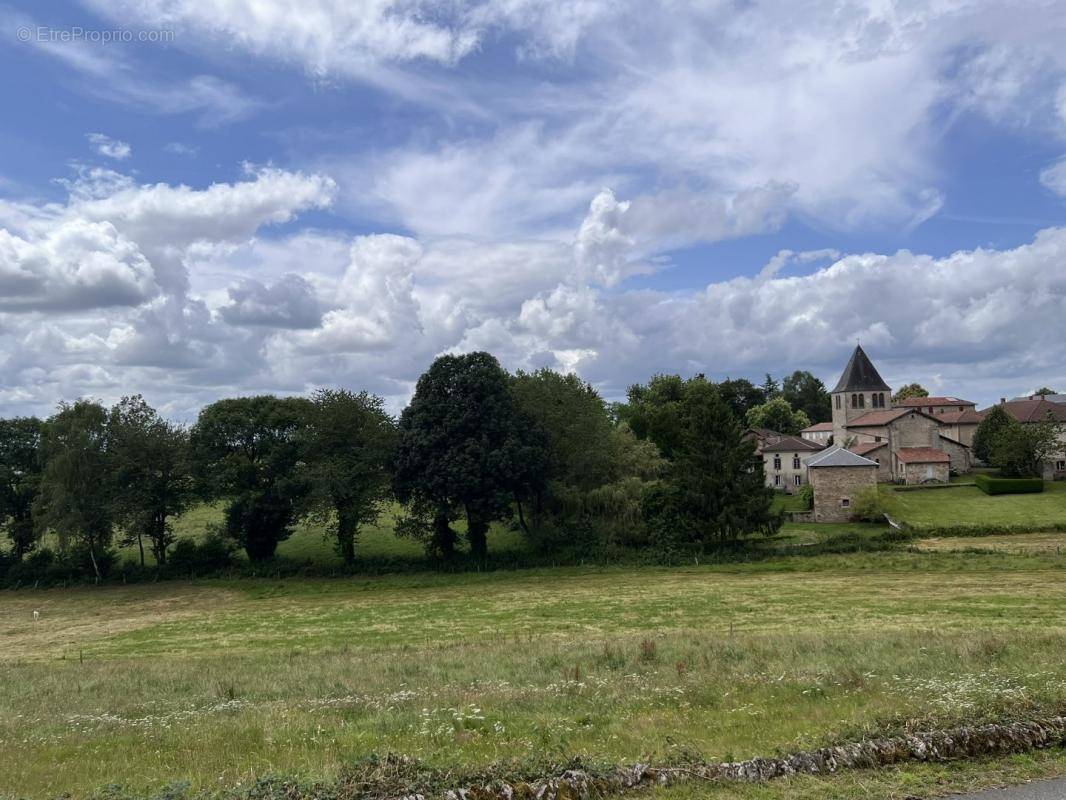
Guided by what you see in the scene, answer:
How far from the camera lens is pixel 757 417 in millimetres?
124312

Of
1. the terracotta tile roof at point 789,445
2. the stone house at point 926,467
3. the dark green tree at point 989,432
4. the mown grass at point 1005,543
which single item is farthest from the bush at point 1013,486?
the terracotta tile roof at point 789,445

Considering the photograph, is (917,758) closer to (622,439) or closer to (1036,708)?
(1036,708)

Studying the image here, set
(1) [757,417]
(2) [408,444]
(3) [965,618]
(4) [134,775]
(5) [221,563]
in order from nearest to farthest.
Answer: (4) [134,775], (3) [965,618], (2) [408,444], (5) [221,563], (1) [757,417]

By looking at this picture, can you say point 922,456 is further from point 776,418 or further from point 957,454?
point 776,418

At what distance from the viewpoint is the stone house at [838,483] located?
62969 millimetres

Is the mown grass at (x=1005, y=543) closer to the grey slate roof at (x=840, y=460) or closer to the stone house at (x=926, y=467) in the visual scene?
the grey slate roof at (x=840, y=460)

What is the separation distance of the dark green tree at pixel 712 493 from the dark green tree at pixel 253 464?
25157mm

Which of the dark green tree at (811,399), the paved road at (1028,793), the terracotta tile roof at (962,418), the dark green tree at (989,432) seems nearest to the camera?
the paved road at (1028,793)

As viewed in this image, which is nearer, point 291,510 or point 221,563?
point 291,510

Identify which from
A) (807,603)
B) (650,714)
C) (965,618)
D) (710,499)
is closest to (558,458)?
(710,499)

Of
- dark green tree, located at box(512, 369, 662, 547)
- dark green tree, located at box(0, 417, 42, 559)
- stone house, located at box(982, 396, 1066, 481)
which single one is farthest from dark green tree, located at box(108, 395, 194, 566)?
stone house, located at box(982, 396, 1066, 481)

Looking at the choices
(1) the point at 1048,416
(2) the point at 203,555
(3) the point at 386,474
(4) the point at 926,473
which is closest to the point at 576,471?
(3) the point at 386,474

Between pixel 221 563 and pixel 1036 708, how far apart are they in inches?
2125

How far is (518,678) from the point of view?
16.5 m
